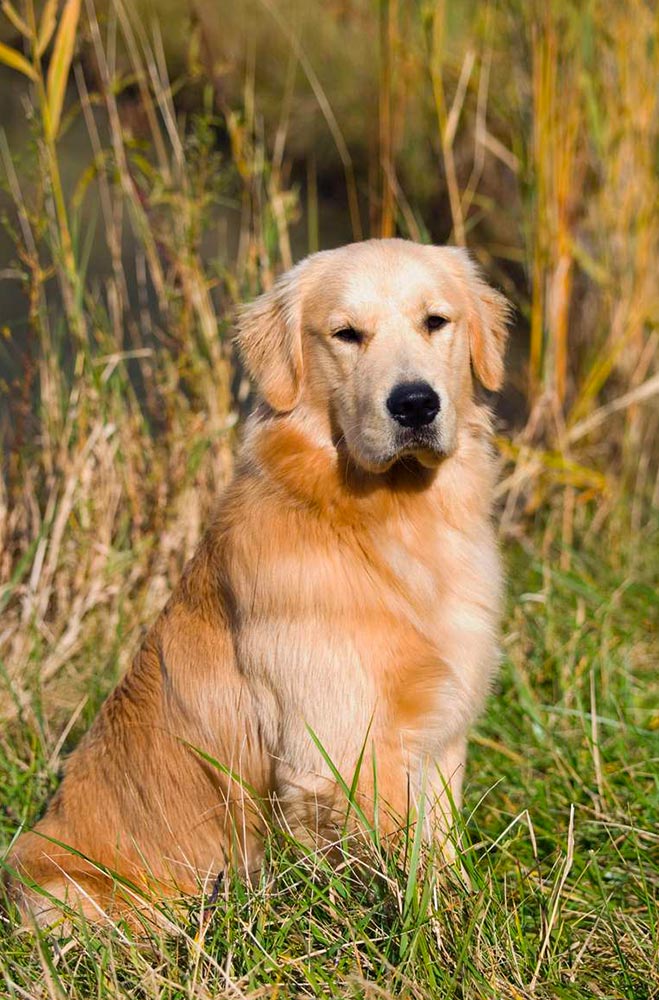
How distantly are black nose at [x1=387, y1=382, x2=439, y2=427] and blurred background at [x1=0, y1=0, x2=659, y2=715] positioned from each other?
1551 mm

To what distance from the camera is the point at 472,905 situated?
1941mm

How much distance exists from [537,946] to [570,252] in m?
2.96

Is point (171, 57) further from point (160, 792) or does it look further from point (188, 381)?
point (160, 792)

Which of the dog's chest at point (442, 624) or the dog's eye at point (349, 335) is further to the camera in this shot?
the dog's eye at point (349, 335)

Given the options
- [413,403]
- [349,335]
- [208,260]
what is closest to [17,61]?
[208,260]

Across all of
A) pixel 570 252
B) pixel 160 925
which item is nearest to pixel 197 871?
pixel 160 925

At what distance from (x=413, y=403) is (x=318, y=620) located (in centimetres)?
52

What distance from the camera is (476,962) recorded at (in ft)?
6.16

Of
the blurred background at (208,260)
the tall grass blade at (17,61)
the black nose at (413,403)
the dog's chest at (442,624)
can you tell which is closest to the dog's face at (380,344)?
the black nose at (413,403)

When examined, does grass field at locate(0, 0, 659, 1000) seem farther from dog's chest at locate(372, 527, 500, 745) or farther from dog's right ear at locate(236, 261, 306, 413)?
dog's right ear at locate(236, 261, 306, 413)

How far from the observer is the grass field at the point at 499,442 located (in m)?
1.99

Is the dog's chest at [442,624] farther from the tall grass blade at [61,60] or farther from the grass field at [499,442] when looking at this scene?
the tall grass blade at [61,60]

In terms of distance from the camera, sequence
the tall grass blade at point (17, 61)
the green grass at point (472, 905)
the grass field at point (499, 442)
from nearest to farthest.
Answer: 1. the green grass at point (472, 905)
2. the grass field at point (499, 442)
3. the tall grass blade at point (17, 61)

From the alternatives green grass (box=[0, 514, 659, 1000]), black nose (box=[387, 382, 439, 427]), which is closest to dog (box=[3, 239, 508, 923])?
black nose (box=[387, 382, 439, 427])
